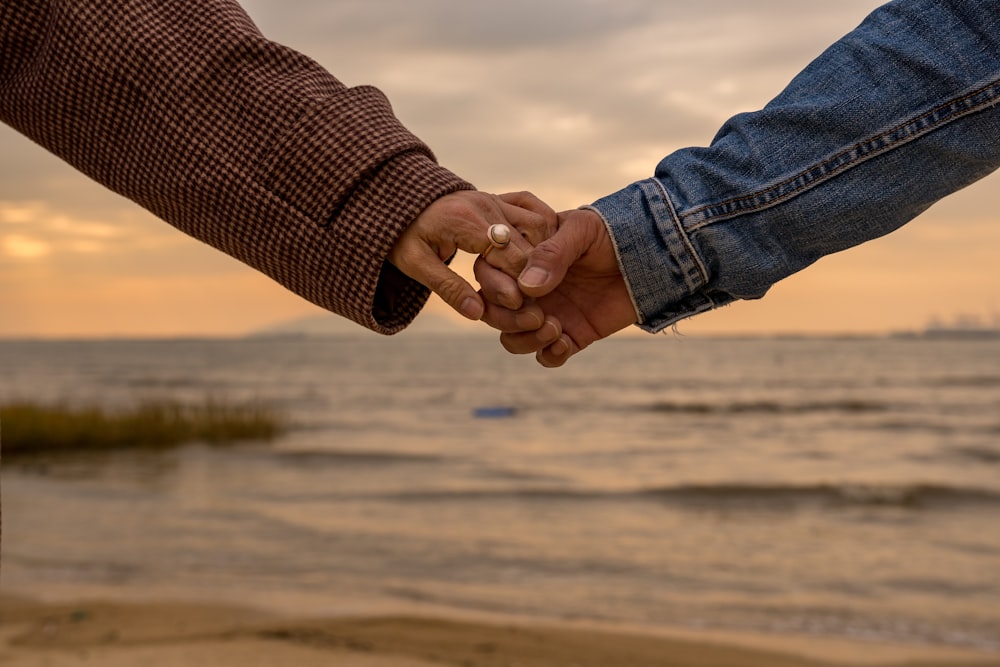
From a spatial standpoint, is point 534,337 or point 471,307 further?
point 534,337

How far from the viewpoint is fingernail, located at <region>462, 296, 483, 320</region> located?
207cm

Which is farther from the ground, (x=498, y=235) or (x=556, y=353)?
(x=498, y=235)

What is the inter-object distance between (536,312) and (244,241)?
78cm

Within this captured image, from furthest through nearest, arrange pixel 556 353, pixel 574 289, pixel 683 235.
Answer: pixel 574 289
pixel 556 353
pixel 683 235

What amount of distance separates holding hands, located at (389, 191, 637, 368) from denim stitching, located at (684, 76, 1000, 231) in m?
0.30

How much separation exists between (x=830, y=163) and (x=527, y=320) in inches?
30.7

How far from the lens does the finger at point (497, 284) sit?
88.0 inches

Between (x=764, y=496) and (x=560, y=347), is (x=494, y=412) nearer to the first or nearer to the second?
(x=764, y=496)

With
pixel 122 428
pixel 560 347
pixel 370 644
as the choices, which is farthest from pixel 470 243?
pixel 122 428

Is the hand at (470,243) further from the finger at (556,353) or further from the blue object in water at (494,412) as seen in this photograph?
the blue object in water at (494,412)

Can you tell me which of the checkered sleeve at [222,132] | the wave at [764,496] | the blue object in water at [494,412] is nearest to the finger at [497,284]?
the checkered sleeve at [222,132]

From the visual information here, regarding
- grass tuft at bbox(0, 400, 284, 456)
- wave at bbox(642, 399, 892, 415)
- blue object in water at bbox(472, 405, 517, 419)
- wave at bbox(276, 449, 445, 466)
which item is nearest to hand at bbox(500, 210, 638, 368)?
wave at bbox(276, 449, 445, 466)

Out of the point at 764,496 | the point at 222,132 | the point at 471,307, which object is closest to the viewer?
the point at 222,132

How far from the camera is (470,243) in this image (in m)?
2.04
